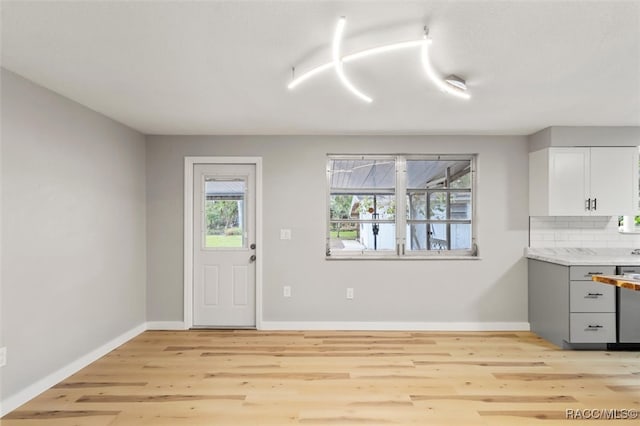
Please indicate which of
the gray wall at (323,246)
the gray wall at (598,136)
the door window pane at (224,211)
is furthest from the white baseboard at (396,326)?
the gray wall at (598,136)

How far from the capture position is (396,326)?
14.3ft

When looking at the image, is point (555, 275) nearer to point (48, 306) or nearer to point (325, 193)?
point (325, 193)

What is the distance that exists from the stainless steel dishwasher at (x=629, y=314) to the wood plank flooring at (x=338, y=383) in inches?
7.3

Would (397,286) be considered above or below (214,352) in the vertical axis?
above

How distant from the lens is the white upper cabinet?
400 cm

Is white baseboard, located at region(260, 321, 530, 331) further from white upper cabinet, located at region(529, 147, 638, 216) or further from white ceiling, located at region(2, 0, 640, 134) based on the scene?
white ceiling, located at region(2, 0, 640, 134)

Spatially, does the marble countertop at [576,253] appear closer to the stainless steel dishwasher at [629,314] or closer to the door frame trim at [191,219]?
the stainless steel dishwasher at [629,314]

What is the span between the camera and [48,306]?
285cm

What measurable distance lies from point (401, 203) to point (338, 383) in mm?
2252

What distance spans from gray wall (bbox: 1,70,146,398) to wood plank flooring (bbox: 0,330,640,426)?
34 centimetres

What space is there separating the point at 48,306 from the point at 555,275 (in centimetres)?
459

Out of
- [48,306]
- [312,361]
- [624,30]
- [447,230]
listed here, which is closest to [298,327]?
[312,361]

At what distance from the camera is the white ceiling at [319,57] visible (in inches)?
69.9

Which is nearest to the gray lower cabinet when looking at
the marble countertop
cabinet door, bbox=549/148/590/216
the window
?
the marble countertop
